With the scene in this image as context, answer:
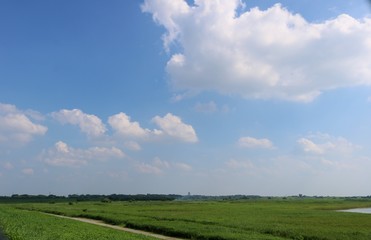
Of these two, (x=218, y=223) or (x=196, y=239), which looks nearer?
(x=196, y=239)

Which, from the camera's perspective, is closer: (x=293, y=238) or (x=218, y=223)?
(x=293, y=238)

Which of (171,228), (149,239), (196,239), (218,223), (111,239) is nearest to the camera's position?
(111,239)

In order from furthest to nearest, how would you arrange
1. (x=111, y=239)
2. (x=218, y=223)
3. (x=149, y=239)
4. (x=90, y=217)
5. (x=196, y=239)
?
(x=90, y=217) < (x=218, y=223) < (x=196, y=239) < (x=149, y=239) < (x=111, y=239)

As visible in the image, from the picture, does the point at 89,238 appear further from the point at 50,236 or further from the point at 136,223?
the point at 136,223

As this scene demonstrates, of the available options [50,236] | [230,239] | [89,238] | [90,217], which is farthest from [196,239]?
[90,217]

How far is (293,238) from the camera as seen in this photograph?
38.6m

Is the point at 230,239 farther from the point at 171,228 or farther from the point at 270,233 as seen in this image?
the point at 171,228

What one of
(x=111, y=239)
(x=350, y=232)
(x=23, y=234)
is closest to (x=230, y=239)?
(x=111, y=239)

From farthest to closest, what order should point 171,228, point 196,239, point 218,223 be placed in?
point 218,223
point 171,228
point 196,239

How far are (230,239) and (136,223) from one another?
2207cm

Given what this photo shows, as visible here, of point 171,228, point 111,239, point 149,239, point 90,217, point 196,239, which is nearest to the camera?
point 111,239

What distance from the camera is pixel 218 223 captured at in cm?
5272

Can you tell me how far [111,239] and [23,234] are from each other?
8.67 metres

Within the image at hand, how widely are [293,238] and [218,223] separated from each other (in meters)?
15.4
